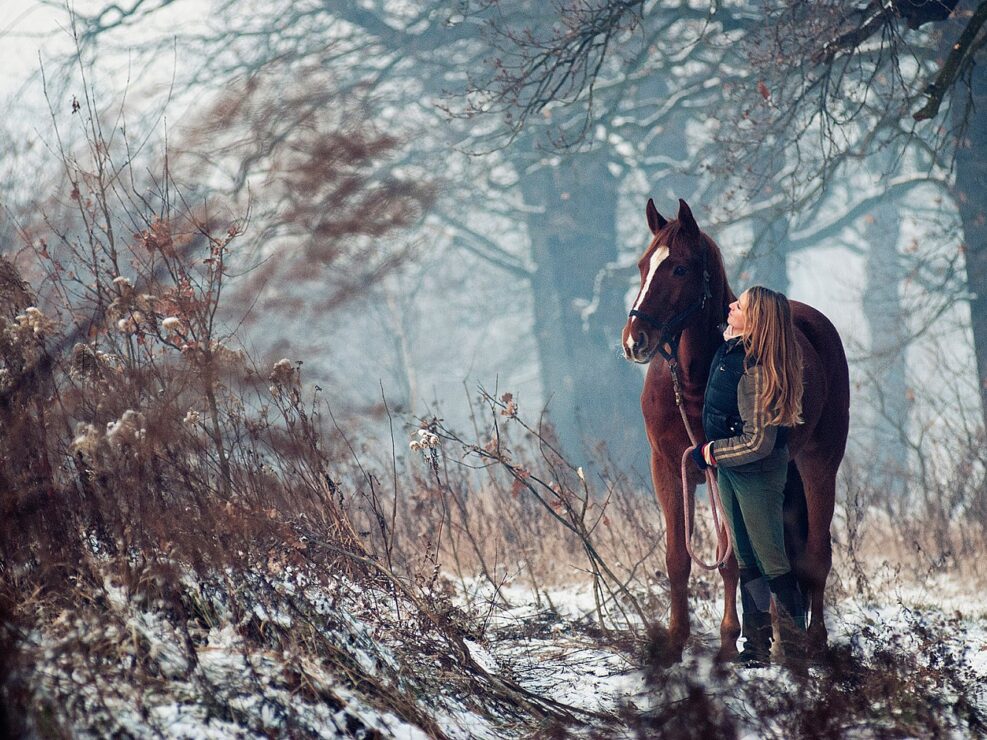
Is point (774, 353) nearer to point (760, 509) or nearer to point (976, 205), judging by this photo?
point (760, 509)

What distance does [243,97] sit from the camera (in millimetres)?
11453

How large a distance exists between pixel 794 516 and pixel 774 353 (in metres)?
1.05

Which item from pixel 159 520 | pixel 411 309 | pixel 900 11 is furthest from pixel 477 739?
pixel 411 309

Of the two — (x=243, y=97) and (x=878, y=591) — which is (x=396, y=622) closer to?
(x=878, y=591)

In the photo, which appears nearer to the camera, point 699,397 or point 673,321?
point 673,321

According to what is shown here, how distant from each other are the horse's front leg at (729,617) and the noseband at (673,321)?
1036mm

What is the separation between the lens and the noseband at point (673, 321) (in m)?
4.20

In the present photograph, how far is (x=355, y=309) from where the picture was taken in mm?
19719

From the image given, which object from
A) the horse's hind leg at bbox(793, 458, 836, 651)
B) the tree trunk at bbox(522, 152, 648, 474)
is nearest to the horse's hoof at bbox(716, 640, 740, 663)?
the horse's hind leg at bbox(793, 458, 836, 651)

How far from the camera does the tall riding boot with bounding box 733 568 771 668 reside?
434 cm

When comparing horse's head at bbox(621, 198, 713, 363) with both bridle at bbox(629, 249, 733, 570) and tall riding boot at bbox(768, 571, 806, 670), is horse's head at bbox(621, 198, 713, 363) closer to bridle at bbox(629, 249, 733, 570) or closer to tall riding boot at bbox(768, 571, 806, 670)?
bridle at bbox(629, 249, 733, 570)

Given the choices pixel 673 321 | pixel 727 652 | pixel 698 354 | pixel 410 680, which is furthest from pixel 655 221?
pixel 410 680

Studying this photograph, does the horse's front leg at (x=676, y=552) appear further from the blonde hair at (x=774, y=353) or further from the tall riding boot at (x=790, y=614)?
the blonde hair at (x=774, y=353)

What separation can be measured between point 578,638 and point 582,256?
1498 cm
